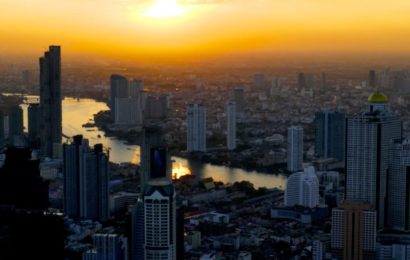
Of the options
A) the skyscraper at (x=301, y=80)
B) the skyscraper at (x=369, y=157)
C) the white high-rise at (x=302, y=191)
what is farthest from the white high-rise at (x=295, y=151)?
the skyscraper at (x=301, y=80)

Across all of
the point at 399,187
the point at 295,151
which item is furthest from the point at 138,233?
the point at 295,151

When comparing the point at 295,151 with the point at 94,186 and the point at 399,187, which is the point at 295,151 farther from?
the point at 94,186

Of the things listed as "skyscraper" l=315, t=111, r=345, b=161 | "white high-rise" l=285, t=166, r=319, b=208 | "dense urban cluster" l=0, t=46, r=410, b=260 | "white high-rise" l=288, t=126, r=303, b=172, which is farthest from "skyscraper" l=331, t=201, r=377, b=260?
"skyscraper" l=315, t=111, r=345, b=161

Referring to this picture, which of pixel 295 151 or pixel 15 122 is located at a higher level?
pixel 15 122

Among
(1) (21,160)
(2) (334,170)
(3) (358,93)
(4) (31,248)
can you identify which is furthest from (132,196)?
(3) (358,93)

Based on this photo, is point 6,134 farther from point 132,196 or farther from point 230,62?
point 230,62

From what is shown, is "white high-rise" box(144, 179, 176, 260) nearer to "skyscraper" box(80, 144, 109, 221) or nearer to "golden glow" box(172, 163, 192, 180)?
"skyscraper" box(80, 144, 109, 221)
